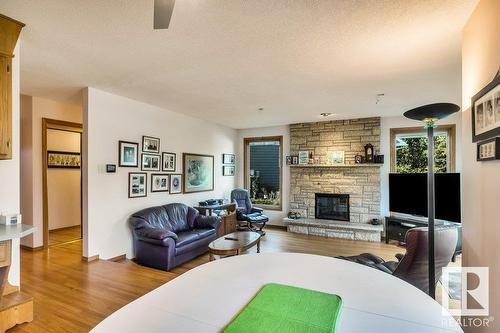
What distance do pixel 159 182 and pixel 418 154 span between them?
205 inches

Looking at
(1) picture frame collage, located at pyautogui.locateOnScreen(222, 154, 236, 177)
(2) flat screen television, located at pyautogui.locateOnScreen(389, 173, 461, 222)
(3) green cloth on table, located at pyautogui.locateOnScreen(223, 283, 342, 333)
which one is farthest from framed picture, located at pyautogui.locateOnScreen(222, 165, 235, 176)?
(3) green cloth on table, located at pyautogui.locateOnScreen(223, 283, 342, 333)

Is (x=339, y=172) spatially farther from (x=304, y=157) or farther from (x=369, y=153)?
(x=304, y=157)

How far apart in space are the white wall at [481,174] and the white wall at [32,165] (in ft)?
18.0

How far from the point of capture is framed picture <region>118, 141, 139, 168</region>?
4.06 metres

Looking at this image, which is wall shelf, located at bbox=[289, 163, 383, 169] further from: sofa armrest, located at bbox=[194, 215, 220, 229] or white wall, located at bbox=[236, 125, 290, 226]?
sofa armrest, located at bbox=[194, 215, 220, 229]

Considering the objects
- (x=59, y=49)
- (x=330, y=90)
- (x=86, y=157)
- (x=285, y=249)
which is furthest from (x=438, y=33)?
(x=86, y=157)

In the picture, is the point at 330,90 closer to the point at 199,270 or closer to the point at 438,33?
the point at 438,33

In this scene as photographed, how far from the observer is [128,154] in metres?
4.18

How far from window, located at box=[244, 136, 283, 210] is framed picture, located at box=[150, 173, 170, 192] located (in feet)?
9.00

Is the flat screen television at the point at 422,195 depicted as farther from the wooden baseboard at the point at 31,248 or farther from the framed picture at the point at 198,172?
the wooden baseboard at the point at 31,248

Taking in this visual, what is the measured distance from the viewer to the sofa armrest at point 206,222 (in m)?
4.74

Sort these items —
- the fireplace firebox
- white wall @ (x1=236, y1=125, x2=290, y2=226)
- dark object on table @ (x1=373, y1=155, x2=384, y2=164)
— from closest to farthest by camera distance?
1. dark object on table @ (x1=373, y1=155, x2=384, y2=164)
2. the fireplace firebox
3. white wall @ (x1=236, y1=125, x2=290, y2=226)

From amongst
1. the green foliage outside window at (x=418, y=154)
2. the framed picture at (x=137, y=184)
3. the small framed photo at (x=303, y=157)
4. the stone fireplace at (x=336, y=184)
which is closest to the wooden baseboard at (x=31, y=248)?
the framed picture at (x=137, y=184)

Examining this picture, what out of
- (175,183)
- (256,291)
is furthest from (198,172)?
(256,291)
